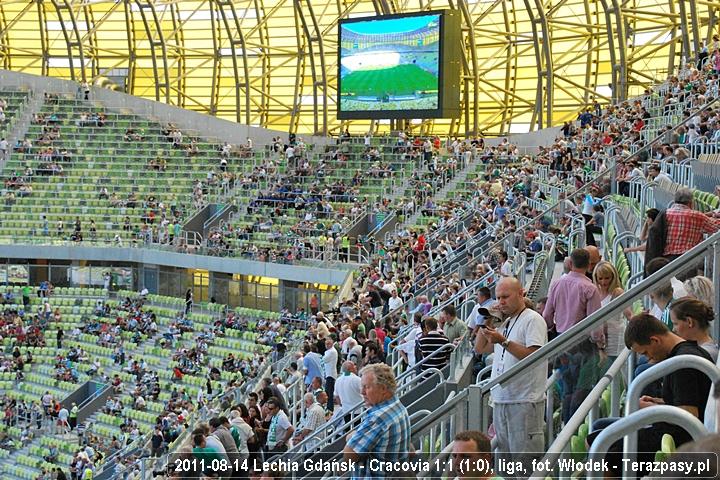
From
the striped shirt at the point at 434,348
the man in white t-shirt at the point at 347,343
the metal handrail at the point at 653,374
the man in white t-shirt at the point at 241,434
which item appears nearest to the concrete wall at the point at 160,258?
the man in white t-shirt at the point at 347,343

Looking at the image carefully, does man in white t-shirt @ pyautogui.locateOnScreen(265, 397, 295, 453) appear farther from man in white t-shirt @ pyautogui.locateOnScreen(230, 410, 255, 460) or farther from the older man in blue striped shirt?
the older man in blue striped shirt

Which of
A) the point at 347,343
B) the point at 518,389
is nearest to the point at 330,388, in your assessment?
the point at 347,343

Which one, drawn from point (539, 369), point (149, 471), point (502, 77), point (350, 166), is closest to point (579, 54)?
point (502, 77)

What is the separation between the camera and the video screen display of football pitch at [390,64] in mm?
34625

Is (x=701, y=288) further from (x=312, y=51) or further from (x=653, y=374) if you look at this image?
(x=312, y=51)

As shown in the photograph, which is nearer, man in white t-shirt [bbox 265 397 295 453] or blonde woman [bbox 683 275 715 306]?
blonde woman [bbox 683 275 715 306]

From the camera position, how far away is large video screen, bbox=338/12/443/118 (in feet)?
113

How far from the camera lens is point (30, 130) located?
41031 mm

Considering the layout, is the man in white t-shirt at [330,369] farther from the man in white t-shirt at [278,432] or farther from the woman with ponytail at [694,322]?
the woman with ponytail at [694,322]

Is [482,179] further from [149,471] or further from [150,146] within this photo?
[149,471]

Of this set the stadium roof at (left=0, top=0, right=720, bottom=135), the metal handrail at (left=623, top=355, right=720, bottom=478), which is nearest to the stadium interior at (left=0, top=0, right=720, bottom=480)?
the metal handrail at (left=623, top=355, right=720, bottom=478)

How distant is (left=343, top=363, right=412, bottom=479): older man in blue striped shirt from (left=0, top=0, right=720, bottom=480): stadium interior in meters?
0.01

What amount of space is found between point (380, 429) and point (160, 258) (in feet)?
96.6

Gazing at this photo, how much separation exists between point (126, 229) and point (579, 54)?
16.0 m
